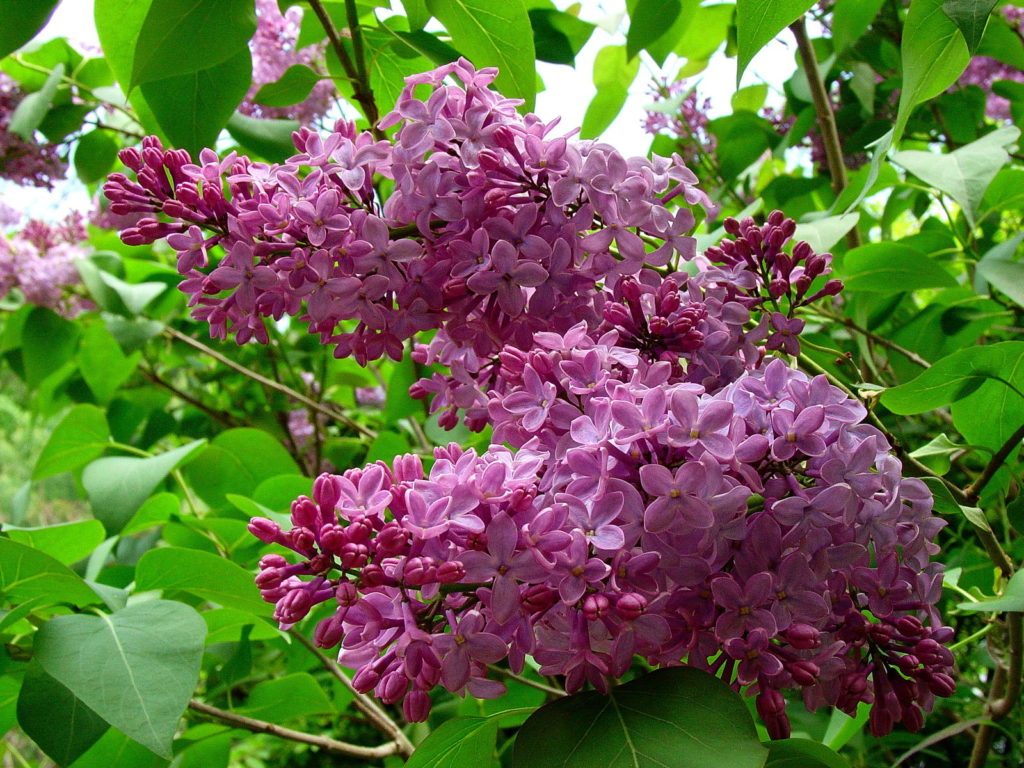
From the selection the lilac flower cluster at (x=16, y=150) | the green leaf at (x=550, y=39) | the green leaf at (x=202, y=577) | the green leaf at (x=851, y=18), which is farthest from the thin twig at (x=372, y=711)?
the lilac flower cluster at (x=16, y=150)

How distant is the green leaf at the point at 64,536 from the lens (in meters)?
0.78

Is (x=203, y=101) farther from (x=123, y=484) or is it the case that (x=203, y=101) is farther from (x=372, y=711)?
(x=372, y=711)

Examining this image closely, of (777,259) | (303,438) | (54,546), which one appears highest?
(777,259)

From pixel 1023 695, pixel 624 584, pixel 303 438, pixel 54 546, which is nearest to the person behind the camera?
pixel 624 584

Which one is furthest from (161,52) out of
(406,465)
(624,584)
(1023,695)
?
(1023,695)

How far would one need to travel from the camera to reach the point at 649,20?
89 cm

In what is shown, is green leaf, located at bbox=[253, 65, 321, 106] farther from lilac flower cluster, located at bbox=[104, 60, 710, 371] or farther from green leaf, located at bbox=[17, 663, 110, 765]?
green leaf, located at bbox=[17, 663, 110, 765]

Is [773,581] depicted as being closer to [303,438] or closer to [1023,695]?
[1023,695]

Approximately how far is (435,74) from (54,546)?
0.54 metres

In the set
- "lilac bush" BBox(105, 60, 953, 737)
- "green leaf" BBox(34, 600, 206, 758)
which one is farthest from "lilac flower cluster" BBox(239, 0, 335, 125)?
"green leaf" BBox(34, 600, 206, 758)

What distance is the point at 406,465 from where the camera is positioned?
0.48 meters

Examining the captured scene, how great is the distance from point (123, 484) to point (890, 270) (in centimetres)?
84

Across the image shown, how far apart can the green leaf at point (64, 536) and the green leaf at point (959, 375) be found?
666 millimetres

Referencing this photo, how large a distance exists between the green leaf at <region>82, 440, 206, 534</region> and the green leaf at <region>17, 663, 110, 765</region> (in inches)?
13.5
